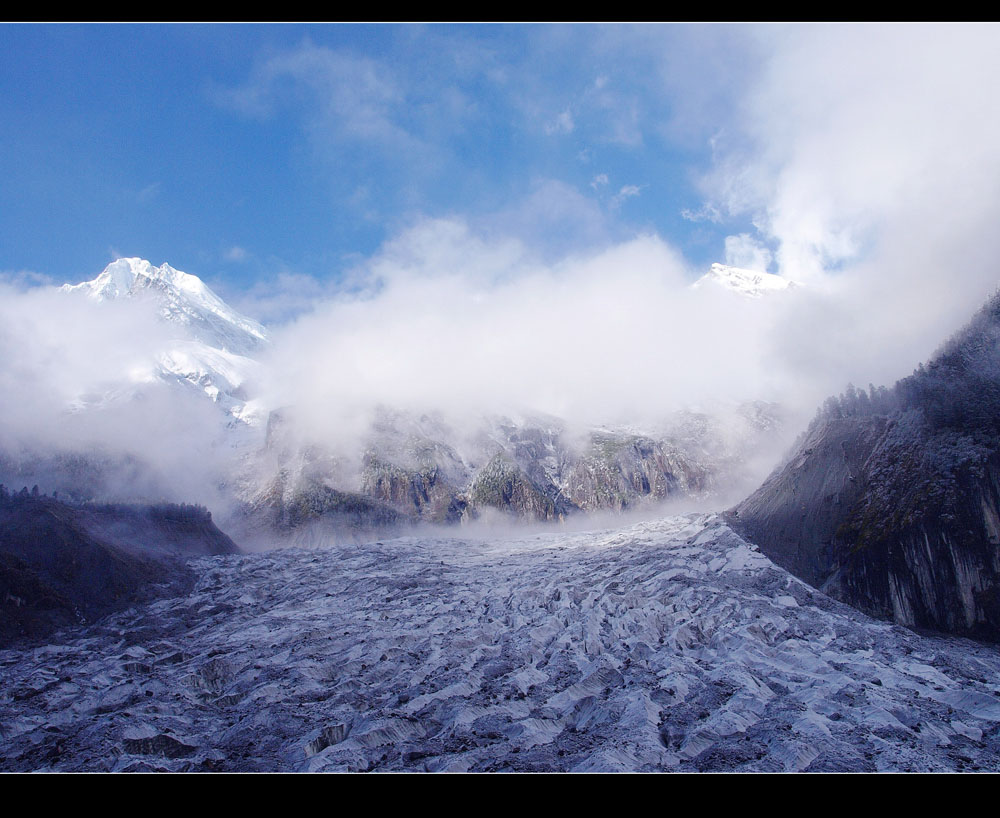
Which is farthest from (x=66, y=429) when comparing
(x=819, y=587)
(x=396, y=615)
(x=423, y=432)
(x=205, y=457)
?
(x=819, y=587)

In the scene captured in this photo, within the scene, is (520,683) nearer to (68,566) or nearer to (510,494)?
(68,566)

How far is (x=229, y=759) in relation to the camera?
2003cm

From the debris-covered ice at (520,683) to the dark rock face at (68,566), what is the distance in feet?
7.45

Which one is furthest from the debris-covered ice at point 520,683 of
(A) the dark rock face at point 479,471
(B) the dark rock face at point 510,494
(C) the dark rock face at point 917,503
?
(B) the dark rock face at point 510,494

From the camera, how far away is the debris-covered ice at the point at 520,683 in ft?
64.6

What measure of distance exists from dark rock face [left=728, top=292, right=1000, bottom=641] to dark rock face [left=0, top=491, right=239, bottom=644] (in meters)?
45.0

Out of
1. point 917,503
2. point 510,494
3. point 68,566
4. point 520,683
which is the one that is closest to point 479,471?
point 510,494

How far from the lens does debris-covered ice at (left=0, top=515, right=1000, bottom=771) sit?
64.6 feet

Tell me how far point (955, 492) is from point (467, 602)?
2844 cm

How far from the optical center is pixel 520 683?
25312 mm

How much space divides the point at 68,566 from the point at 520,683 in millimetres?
32518

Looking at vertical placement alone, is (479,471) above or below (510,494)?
above

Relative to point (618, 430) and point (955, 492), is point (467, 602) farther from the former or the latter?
point (618, 430)
